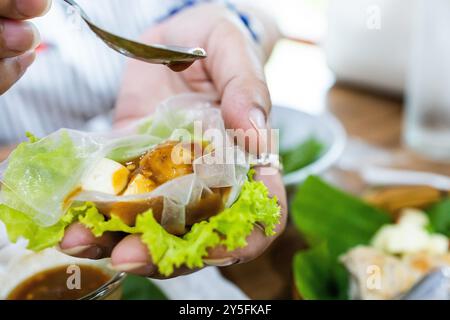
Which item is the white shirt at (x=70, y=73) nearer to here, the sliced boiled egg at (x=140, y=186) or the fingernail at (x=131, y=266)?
the sliced boiled egg at (x=140, y=186)

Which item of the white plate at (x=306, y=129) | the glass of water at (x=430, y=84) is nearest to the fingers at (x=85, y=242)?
the white plate at (x=306, y=129)

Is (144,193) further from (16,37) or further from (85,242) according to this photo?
(16,37)

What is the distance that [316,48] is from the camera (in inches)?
115

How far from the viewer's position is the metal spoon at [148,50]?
0.72 m

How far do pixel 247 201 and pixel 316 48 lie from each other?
2.33 m

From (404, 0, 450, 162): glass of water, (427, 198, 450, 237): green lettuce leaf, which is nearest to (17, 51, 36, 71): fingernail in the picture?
(427, 198, 450, 237): green lettuce leaf

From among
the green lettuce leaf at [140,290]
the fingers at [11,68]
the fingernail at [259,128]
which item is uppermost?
the fingers at [11,68]

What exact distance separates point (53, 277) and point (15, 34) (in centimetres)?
44

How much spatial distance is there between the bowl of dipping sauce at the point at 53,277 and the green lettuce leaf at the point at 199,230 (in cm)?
23

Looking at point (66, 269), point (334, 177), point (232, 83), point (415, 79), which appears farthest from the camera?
point (415, 79)

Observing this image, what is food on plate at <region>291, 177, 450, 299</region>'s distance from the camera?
1.14 metres

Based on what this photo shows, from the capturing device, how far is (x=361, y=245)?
131cm

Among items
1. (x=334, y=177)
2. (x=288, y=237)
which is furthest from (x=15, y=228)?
(x=334, y=177)

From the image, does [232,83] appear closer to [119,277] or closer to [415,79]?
[119,277]
